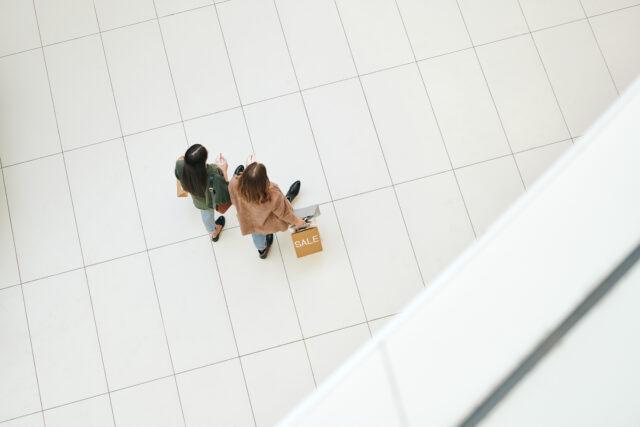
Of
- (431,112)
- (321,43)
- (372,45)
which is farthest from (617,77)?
(321,43)

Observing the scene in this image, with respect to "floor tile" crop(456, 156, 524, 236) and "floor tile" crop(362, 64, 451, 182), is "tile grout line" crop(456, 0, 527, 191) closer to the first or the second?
"floor tile" crop(456, 156, 524, 236)

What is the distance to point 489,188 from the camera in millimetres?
3566

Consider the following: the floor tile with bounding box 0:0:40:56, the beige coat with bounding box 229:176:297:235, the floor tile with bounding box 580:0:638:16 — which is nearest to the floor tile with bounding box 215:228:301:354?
the beige coat with bounding box 229:176:297:235

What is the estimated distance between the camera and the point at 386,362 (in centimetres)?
78

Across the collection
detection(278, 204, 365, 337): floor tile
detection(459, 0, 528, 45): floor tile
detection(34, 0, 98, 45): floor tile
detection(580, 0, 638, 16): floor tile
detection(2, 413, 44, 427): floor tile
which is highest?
detection(34, 0, 98, 45): floor tile

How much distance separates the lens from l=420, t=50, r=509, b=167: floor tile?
3639 mm

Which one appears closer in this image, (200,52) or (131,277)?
(131,277)

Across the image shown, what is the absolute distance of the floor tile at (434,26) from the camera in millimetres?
3834

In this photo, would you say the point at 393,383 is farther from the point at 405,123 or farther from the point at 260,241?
the point at 405,123

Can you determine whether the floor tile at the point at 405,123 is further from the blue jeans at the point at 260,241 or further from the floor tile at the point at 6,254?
the floor tile at the point at 6,254

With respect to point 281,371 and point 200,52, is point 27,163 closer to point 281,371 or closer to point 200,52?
point 200,52

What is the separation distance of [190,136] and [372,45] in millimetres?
1403

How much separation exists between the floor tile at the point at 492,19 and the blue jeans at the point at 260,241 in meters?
2.01

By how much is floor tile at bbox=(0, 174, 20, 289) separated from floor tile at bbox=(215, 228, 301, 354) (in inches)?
51.0
